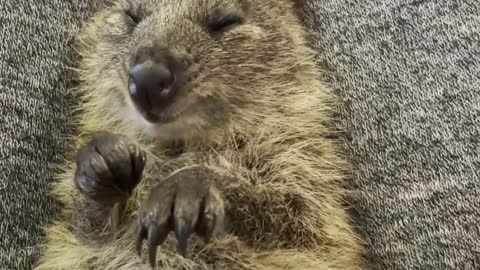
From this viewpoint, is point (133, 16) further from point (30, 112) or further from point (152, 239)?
point (152, 239)

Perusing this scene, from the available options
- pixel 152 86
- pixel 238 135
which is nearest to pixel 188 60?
pixel 152 86

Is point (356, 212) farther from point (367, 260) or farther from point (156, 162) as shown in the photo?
point (156, 162)

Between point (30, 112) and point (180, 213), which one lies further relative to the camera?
point (30, 112)

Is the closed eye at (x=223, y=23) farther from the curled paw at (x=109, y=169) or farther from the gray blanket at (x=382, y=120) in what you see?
the curled paw at (x=109, y=169)

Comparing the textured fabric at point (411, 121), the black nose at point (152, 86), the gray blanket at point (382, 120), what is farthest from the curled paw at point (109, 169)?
the textured fabric at point (411, 121)

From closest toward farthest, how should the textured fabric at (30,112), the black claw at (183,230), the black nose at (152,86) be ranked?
the black claw at (183,230)
the black nose at (152,86)
the textured fabric at (30,112)

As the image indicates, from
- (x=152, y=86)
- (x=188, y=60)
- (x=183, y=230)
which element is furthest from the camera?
(x=188, y=60)
